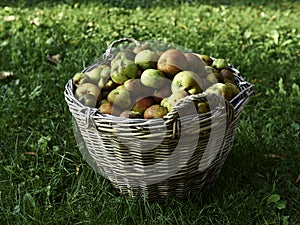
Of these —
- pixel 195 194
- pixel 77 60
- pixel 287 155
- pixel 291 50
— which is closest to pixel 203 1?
pixel 291 50

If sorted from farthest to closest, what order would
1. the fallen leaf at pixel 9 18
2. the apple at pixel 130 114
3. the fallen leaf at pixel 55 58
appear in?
the fallen leaf at pixel 9 18
the fallen leaf at pixel 55 58
the apple at pixel 130 114

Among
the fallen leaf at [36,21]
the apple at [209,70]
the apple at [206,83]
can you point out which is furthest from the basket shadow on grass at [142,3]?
the apple at [206,83]

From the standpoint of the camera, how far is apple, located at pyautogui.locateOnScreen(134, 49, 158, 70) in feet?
6.74

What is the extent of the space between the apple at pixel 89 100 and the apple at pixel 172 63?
0.33 m

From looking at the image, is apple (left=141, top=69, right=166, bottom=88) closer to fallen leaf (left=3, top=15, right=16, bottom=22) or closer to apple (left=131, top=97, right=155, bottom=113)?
apple (left=131, top=97, right=155, bottom=113)

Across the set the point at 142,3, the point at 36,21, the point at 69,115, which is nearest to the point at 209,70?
the point at 69,115

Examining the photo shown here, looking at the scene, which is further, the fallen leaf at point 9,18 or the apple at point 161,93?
the fallen leaf at point 9,18

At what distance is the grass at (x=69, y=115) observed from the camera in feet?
6.62

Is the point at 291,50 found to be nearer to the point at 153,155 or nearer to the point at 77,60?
the point at 77,60

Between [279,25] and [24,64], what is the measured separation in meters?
2.50

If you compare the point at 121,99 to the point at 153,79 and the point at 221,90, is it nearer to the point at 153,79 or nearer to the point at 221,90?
the point at 153,79

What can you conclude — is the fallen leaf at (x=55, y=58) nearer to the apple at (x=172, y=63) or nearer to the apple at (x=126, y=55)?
the apple at (x=126, y=55)

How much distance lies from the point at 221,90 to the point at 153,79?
0.31m

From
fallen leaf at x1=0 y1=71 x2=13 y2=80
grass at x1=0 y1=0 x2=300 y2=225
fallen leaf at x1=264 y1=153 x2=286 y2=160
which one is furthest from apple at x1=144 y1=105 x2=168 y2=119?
fallen leaf at x1=0 y1=71 x2=13 y2=80
